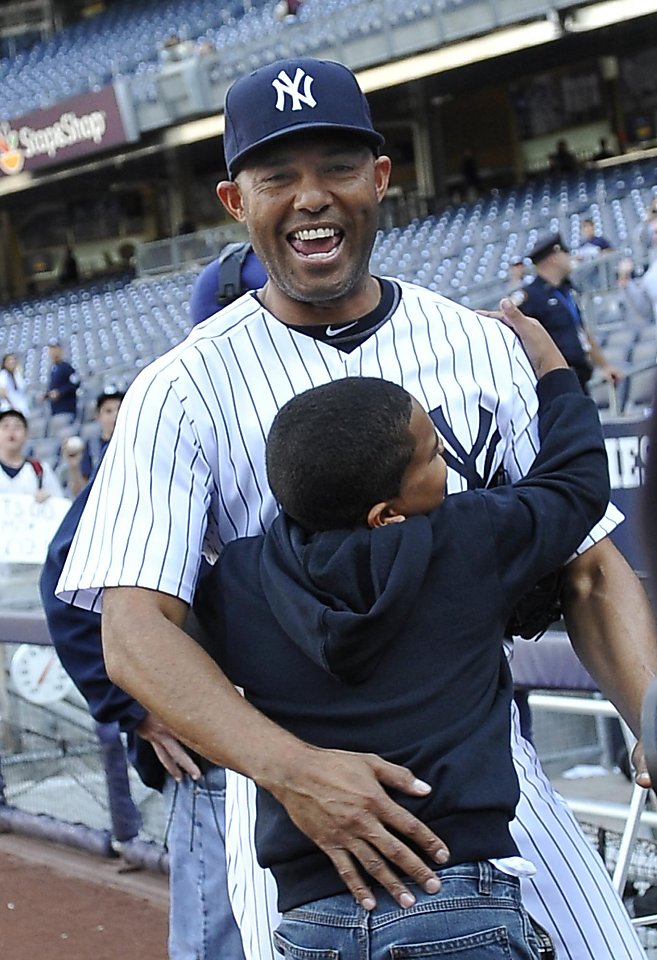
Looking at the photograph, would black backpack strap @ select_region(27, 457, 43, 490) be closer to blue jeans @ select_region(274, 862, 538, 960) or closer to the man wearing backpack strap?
the man wearing backpack strap

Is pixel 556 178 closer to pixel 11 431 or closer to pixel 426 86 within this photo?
pixel 426 86

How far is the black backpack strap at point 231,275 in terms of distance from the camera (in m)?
2.64

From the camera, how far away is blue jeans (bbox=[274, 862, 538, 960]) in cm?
153

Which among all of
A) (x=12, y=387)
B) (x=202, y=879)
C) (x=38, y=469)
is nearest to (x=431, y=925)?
(x=202, y=879)

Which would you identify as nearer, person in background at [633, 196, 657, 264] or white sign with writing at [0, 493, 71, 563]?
white sign with writing at [0, 493, 71, 563]

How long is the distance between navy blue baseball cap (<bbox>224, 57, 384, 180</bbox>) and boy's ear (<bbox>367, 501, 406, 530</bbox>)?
0.54 m

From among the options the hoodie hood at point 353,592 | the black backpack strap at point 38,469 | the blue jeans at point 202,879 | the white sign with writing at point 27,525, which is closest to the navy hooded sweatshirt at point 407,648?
the hoodie hood at point 353,592

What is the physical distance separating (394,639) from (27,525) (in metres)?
4.85

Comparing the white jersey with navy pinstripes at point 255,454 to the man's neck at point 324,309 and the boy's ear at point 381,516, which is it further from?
the boy's ear at point 381,516

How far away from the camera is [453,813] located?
158cm

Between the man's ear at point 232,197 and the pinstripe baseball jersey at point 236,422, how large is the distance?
5.8 inches

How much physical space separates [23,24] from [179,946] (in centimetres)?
3771

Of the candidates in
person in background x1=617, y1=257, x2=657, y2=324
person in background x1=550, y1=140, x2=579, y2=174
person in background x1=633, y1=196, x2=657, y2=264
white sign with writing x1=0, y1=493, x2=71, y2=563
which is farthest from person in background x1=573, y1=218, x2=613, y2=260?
person in background x1=550, y1=140, x2=579, y2=174

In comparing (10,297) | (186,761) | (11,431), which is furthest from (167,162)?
(186,761)
